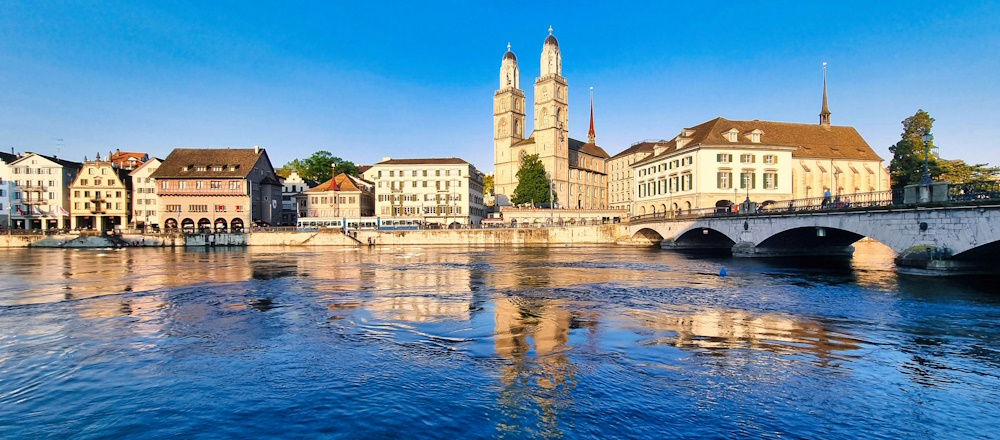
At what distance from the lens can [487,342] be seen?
1245cm

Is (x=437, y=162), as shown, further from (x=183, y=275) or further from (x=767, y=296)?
(x=767, y=296)

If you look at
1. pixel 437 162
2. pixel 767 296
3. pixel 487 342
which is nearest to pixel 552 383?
pixel 487 342

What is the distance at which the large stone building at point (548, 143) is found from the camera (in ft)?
348

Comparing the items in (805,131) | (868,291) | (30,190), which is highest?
(805,131)

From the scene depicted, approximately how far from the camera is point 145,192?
88.3 m

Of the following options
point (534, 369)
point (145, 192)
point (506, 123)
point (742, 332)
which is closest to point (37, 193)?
point (145, 192)

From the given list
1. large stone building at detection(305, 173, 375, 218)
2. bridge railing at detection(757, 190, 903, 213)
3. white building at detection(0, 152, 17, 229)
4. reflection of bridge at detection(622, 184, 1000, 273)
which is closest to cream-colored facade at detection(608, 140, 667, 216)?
large stone building at detection(305, 173, 375, 218)

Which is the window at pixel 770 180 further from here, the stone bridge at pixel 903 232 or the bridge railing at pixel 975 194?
the bridge railing at pixel 975 194

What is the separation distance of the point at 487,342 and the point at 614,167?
106268 millimetres

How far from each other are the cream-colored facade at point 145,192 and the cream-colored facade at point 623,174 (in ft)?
270

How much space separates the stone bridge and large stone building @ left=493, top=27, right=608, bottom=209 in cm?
6034

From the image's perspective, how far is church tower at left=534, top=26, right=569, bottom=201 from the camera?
105 m

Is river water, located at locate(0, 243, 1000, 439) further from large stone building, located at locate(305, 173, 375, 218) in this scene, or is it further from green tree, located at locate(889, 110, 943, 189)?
large stone building, located at locate(305, 173, 375, 218)

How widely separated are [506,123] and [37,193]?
3410 inches
